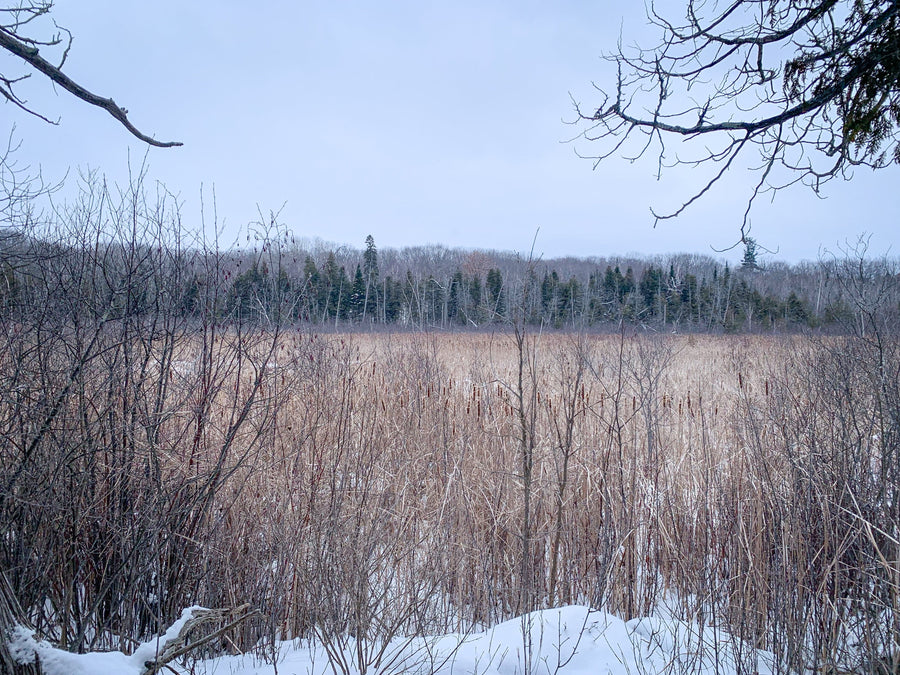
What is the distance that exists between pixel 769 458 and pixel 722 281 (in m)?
45.4

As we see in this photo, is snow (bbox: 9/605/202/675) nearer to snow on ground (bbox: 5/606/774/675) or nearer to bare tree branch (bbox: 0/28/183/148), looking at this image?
snow on ground (bbox: 5/606/774/675)

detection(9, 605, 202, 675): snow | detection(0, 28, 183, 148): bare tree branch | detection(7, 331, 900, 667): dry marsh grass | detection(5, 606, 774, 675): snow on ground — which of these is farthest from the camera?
detection(7, 331, 900, 667): dry marsh grass

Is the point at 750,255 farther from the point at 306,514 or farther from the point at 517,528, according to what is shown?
the point at 306,514

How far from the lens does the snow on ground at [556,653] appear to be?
8.85 ft

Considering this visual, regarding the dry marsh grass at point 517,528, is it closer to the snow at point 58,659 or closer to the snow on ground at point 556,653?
the snow on ground at point 556,653

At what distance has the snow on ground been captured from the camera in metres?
2.70

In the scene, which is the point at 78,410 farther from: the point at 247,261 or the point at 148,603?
the point at 247,261

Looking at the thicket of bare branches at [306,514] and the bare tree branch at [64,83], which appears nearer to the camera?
the bare tree branch at [64,83]

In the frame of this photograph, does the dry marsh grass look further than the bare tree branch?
Yes

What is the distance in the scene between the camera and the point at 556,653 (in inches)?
116

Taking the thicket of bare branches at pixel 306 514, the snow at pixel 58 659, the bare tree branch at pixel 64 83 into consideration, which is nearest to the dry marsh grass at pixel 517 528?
the thicket of bare branches at pixel 306 514

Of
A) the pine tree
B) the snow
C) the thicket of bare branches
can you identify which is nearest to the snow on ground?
the thicket of bare branches

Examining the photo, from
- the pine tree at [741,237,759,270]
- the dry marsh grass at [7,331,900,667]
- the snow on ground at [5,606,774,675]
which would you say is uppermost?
the pine tree at [741,237,759,270]

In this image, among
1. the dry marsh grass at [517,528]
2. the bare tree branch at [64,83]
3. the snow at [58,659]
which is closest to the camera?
the bare tree branch at [64,83]
